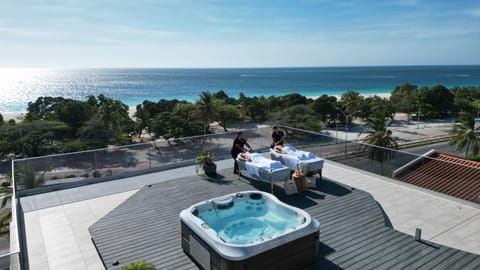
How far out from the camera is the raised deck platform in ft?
15.6

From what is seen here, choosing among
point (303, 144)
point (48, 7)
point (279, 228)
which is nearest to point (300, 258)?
point (279, 228)

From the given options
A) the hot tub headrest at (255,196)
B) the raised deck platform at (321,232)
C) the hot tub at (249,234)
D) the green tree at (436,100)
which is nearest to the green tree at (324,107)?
the green tree at (436,100)

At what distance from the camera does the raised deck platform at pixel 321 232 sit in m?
4.75

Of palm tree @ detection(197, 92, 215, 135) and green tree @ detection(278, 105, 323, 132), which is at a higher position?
palm tree @ detection(197, 92, 215, 135)

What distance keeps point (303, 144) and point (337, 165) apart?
1.55m

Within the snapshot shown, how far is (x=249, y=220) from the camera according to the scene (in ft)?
19.6

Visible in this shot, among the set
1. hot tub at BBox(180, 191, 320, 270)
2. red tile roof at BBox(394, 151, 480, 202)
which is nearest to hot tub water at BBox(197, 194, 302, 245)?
hot tub at BBox(180, 191, 320, 270)

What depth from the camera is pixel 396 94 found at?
178ft

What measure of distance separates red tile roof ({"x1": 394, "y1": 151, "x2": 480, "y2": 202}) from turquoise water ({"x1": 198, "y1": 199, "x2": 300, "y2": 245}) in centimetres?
463

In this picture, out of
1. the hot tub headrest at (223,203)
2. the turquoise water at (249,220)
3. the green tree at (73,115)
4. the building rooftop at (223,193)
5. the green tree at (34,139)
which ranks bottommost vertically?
the green tree at (34,139)

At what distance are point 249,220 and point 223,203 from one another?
0.60 m

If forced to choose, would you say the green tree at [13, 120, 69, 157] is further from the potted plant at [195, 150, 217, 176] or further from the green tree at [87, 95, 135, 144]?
the potted plant at [195, 150, 217, 176]

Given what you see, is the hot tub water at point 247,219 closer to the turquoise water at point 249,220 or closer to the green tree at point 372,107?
the turquoise water at point 249,220

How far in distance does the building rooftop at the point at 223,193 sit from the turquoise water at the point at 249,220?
67 centimetres
